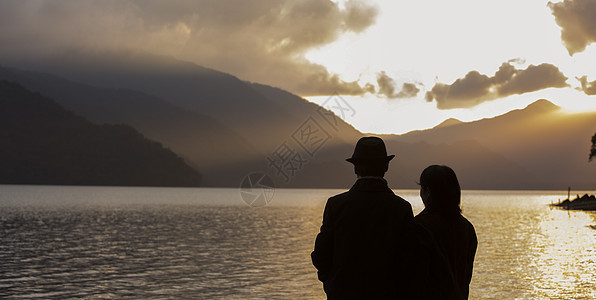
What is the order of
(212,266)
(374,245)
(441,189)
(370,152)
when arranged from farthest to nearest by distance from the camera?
1. (212,266)
2. (441,189)
3. (370,152)
4. (374,245)

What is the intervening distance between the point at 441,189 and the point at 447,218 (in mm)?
320

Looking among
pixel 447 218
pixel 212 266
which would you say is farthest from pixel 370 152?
pixel 212 266

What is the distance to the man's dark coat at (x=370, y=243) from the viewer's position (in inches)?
207

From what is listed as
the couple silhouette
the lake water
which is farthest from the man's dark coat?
the lake water

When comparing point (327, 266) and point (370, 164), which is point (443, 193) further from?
point (327, 266)

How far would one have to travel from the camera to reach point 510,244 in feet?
163

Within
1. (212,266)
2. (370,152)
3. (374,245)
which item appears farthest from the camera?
(212,266)

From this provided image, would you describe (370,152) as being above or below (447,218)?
above

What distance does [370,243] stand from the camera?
209 inches

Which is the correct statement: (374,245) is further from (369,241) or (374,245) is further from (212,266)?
(212,266)

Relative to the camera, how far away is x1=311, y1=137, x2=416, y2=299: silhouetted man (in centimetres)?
527

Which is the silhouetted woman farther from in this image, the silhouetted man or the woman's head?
the silhouetted man

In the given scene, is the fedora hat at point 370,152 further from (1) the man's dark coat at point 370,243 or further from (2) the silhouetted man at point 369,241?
(1) the man's dark coat at point 370,243

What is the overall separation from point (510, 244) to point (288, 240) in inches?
743
